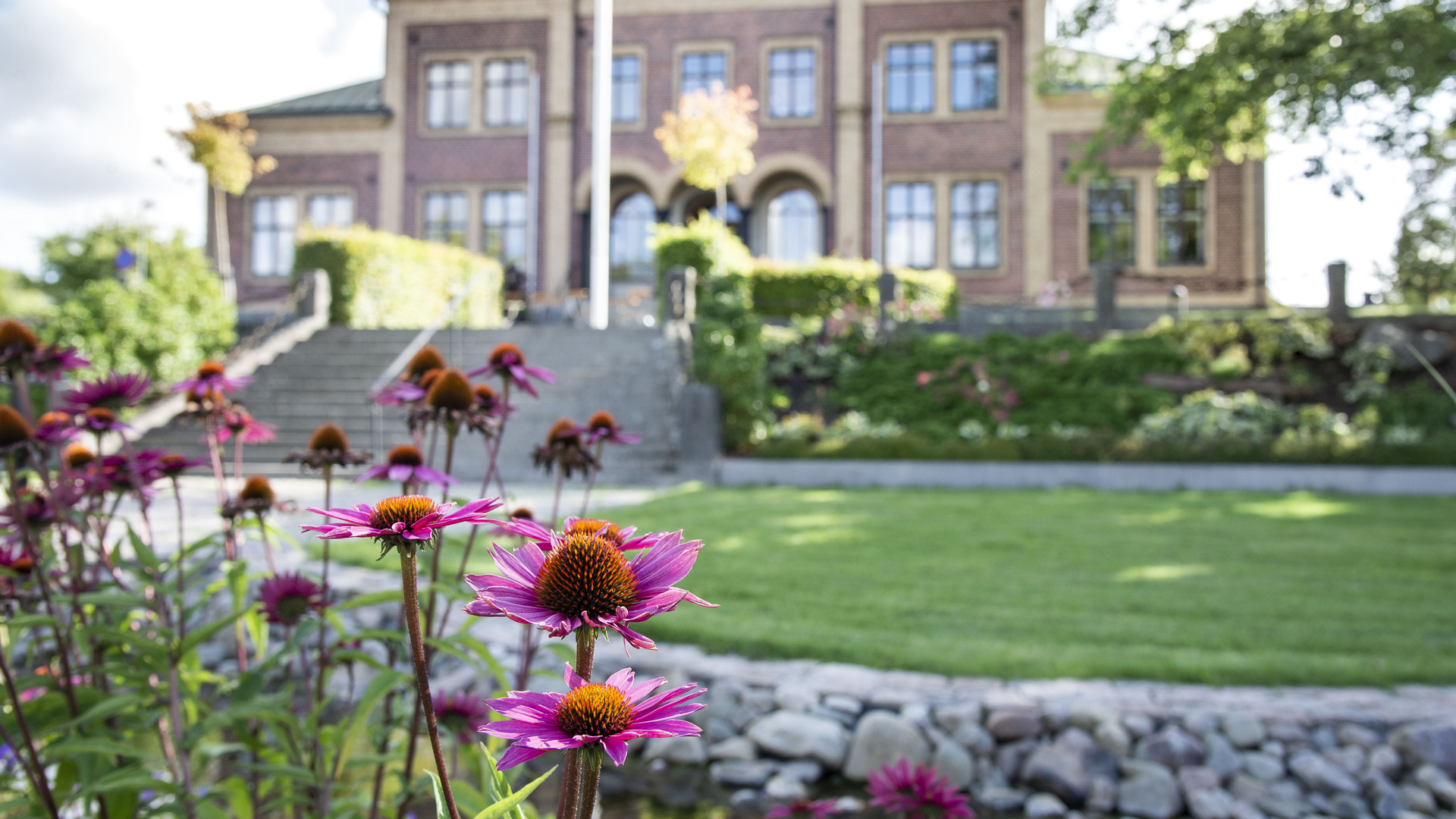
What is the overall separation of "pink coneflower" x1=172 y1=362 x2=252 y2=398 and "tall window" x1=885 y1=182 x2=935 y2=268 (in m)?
19.3

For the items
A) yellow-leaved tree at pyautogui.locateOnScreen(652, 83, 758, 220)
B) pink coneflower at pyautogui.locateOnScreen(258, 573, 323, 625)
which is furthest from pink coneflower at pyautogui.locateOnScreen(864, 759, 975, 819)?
yellow-leaved tree at pyautogui.locateOnScreen(652, 83, 758, 220)

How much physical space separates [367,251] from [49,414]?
13.4 meters

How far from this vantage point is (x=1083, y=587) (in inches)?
190

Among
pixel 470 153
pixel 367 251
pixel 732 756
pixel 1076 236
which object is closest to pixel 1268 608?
pixel 732 756

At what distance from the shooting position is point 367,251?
1440cm

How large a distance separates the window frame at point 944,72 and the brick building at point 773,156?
0.16 feet

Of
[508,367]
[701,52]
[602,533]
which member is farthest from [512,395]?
[701,52]

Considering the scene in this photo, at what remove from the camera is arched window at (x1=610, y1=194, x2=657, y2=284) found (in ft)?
73.0

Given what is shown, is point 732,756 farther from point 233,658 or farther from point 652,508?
point 652,508

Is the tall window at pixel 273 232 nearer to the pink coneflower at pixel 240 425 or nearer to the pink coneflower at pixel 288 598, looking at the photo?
the pink coneflower at pixel 240 425

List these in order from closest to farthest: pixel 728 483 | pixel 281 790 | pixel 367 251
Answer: pixel 281 790 → pixel 728 483 → pixel 367 251

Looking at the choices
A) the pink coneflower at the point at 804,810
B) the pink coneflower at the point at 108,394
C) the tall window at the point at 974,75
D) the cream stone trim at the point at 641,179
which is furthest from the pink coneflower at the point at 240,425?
the tall window at the point at 974,75

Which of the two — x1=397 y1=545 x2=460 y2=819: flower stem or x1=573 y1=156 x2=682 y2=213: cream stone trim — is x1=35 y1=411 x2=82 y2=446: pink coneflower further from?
x1=573 y1=156 x2=682 y2=213: cream stone trim

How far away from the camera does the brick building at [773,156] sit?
787 inches
